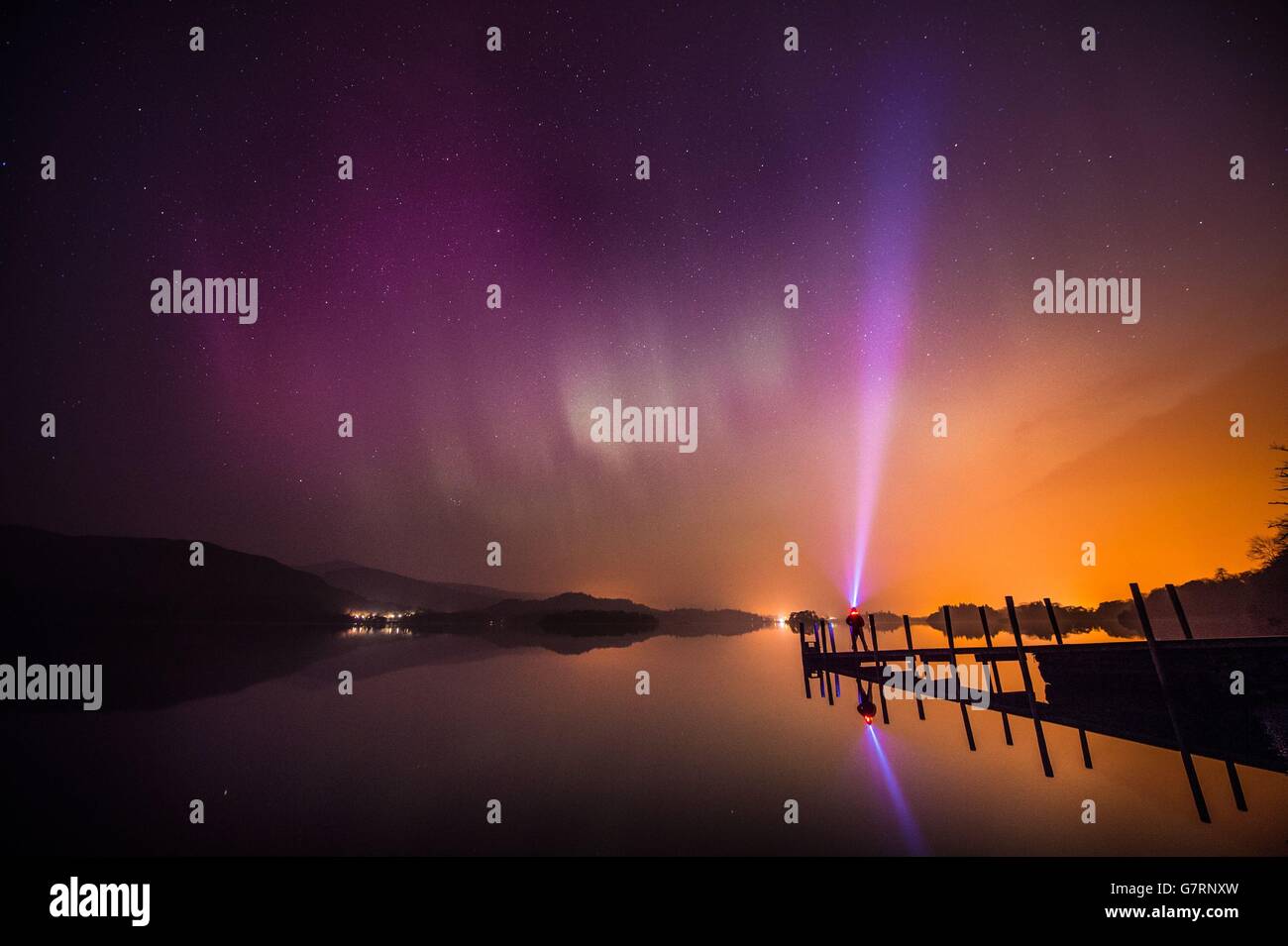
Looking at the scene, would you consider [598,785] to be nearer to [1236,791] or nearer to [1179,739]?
[1179,739]

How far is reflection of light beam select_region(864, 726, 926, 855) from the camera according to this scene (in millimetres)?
16750

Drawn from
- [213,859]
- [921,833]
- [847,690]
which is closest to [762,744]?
[921,833]

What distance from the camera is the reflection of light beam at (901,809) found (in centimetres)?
1675

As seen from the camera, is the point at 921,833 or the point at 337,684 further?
the point at 337,684

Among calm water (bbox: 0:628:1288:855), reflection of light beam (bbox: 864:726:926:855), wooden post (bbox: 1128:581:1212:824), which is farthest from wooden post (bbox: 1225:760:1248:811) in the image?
reflection of light beam (bbox: 864:726:926:855)

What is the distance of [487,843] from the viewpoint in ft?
54.6

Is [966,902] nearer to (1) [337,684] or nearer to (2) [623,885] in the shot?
(2) [623,885]

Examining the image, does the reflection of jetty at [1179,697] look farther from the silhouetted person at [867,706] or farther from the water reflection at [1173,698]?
the silhouetted person at [867,706]

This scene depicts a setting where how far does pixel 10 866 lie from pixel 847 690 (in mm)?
42454

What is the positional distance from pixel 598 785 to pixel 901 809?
9124 mm

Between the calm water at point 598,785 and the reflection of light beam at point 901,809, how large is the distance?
3.3 inches

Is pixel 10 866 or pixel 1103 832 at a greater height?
pixel 10 866

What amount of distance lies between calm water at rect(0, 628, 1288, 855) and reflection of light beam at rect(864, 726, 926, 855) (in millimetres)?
85

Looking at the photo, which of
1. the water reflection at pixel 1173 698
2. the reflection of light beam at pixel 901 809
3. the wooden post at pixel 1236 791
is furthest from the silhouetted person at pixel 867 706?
the wooden post at pixel 1236 791
